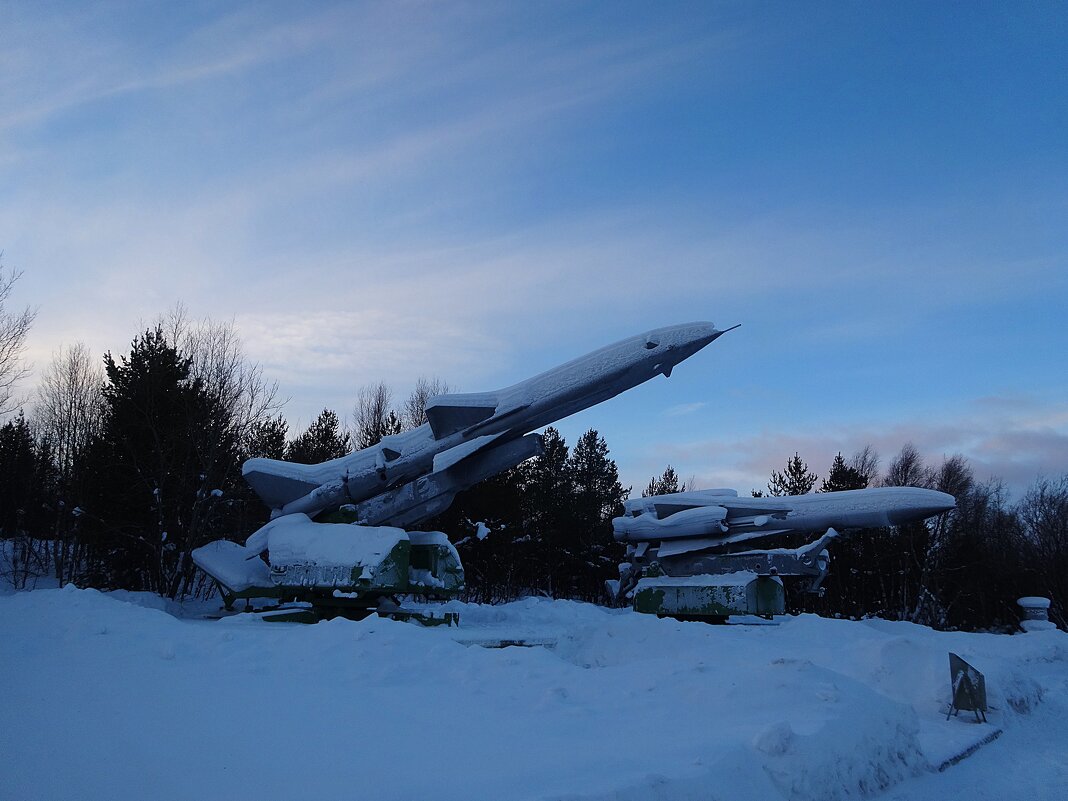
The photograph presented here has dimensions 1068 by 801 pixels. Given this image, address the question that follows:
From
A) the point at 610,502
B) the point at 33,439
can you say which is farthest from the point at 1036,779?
the point at 33,439

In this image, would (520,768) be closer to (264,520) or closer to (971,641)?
(971,641)

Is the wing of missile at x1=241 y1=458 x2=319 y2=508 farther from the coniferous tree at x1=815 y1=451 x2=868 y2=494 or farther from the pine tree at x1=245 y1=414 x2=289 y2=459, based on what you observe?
the coniferous tree at x1=815 y1=451 x2=868 y2=494

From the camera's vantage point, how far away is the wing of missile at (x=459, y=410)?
35.3 feet

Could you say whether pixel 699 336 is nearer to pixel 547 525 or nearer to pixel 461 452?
pixel 461 452

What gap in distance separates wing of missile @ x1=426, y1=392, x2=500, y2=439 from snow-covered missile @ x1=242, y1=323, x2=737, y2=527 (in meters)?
0.01

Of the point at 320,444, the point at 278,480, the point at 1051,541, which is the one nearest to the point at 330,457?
the point at 320,444

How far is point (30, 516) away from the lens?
20.4 metres

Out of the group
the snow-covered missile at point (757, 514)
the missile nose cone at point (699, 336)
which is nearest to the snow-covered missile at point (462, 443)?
the missile nose cone at point (699, 336)

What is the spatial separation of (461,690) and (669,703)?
1.50m

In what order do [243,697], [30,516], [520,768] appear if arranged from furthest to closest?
[30,516] → [243,697] → [520,768]

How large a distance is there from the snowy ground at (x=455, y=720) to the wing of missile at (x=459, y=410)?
418 centimetres

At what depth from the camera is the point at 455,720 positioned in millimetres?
4312

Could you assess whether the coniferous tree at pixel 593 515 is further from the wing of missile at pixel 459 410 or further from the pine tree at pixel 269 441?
the wing of missile at pixel 459 410

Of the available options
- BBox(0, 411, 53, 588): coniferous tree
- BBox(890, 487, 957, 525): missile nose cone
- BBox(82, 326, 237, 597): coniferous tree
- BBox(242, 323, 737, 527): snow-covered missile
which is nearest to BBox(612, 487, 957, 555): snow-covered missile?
BBox(890, 487, 957, 525): missile nose cone
